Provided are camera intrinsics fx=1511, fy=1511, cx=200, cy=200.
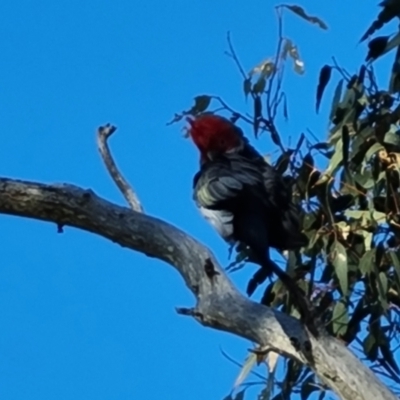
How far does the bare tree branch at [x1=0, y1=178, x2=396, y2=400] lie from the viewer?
7.66 ft

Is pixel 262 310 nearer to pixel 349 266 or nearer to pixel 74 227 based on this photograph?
pixel 74 227

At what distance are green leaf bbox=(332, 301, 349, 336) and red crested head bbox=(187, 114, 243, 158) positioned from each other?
40 cm

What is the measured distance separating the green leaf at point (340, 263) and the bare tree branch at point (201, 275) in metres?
0.39

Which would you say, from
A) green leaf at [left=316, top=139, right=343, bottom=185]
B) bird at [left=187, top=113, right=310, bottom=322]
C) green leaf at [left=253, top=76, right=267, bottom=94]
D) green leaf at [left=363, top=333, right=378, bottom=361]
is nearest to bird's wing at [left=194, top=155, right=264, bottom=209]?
bird at [left=187, top=113, right=310, bottom=322]

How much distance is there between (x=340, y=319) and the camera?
292 centimetres

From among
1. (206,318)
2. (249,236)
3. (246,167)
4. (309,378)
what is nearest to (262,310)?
(206,318)

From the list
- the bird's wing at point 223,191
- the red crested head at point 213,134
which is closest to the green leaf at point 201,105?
the red crested head at point 213,134

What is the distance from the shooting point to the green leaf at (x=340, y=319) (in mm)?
2912

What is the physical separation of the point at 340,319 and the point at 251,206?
0.35 meters

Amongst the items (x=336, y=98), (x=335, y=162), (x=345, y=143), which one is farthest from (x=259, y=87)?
(x=345, y=143)

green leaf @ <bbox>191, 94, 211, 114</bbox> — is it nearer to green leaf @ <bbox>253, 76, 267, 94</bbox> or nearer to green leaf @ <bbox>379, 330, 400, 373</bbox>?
green leaf @ <bbox>253, 76, 267, 94</bbox>

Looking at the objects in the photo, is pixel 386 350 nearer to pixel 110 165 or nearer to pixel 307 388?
pixel 307 388

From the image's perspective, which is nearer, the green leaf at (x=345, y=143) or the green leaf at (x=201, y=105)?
the green leaf at (x=345, y=143)

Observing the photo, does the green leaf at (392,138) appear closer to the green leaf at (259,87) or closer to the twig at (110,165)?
the green leaf at (259,87)
